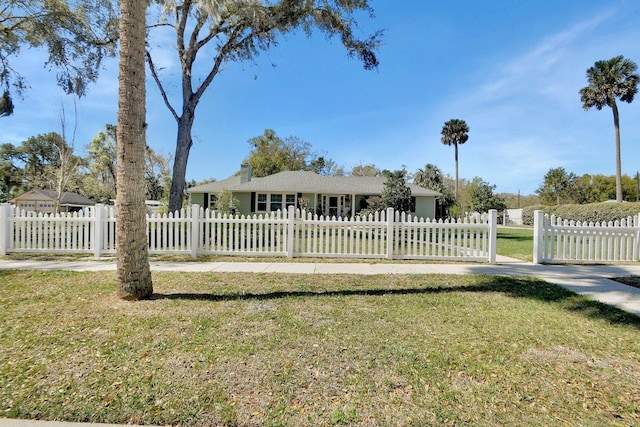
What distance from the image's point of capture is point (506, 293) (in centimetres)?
559

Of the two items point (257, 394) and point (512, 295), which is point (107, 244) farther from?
point (512, 295)

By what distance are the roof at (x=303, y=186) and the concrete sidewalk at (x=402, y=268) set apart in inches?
565

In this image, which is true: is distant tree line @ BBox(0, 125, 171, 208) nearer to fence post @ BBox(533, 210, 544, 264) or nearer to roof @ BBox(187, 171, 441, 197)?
roof @ BBox(187, 171, 441, 197)

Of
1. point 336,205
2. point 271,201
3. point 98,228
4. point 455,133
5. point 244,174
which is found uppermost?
point 455,133

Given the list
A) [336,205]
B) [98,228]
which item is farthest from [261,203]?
[98,228]

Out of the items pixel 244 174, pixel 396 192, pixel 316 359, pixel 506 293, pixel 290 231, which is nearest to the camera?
pixel 316 359

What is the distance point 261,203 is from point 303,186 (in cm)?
332

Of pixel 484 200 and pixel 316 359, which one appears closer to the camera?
pixel 316 359

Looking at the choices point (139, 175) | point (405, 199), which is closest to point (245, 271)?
point (139, 175)

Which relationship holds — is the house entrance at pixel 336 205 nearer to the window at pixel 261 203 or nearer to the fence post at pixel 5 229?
the window at pixel 261 203

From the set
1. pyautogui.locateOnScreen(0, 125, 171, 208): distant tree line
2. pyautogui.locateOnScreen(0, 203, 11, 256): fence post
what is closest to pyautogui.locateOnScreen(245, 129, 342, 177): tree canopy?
pyautogui.locateOnScreen(0, 125, 171, 208): distant tree line

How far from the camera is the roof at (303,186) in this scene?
73.7 feet

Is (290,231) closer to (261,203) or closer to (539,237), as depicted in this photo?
(539,237)

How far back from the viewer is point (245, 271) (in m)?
7.26
